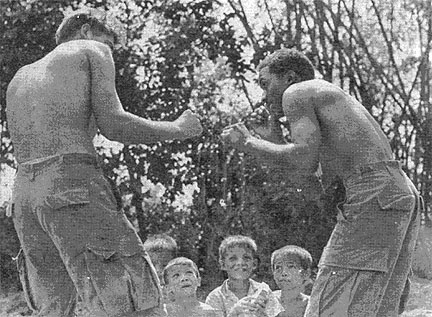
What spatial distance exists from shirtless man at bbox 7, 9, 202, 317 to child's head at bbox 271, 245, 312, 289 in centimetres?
135

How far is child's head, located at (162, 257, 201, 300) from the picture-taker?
4.55 m

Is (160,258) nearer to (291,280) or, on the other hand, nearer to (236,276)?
(236,276)

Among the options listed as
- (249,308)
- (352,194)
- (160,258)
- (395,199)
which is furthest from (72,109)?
(160,258)

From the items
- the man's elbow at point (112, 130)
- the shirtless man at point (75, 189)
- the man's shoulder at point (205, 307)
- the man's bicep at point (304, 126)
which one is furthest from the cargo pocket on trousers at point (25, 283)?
the man's shoulder at point (205, 307)

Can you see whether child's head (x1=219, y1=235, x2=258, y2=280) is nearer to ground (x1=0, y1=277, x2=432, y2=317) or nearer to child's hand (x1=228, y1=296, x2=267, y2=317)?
child's hand (x1=228, y1=296, x2=267, y2=317)

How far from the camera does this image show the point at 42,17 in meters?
7.28

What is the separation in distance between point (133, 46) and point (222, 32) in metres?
0.69

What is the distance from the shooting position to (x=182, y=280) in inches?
180

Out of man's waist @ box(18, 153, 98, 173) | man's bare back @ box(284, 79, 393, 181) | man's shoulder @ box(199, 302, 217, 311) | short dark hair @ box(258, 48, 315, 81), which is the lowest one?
man's shoulder @ box(199, 302, 217, 311)

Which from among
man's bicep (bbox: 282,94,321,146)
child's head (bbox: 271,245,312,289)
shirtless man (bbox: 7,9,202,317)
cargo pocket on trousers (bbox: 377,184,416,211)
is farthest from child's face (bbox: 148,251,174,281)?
cargo pocket on trousers (bbox: 377,184,416,211)

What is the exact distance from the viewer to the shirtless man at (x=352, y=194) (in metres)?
3.20

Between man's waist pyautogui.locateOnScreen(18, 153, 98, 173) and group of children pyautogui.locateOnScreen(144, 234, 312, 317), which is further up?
man's waist pyautogui.locateOnScreen(18, 153, 98, 173)

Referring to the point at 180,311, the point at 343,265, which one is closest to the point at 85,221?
the point at 343,265

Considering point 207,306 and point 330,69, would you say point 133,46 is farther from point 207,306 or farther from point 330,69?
point 207,306
